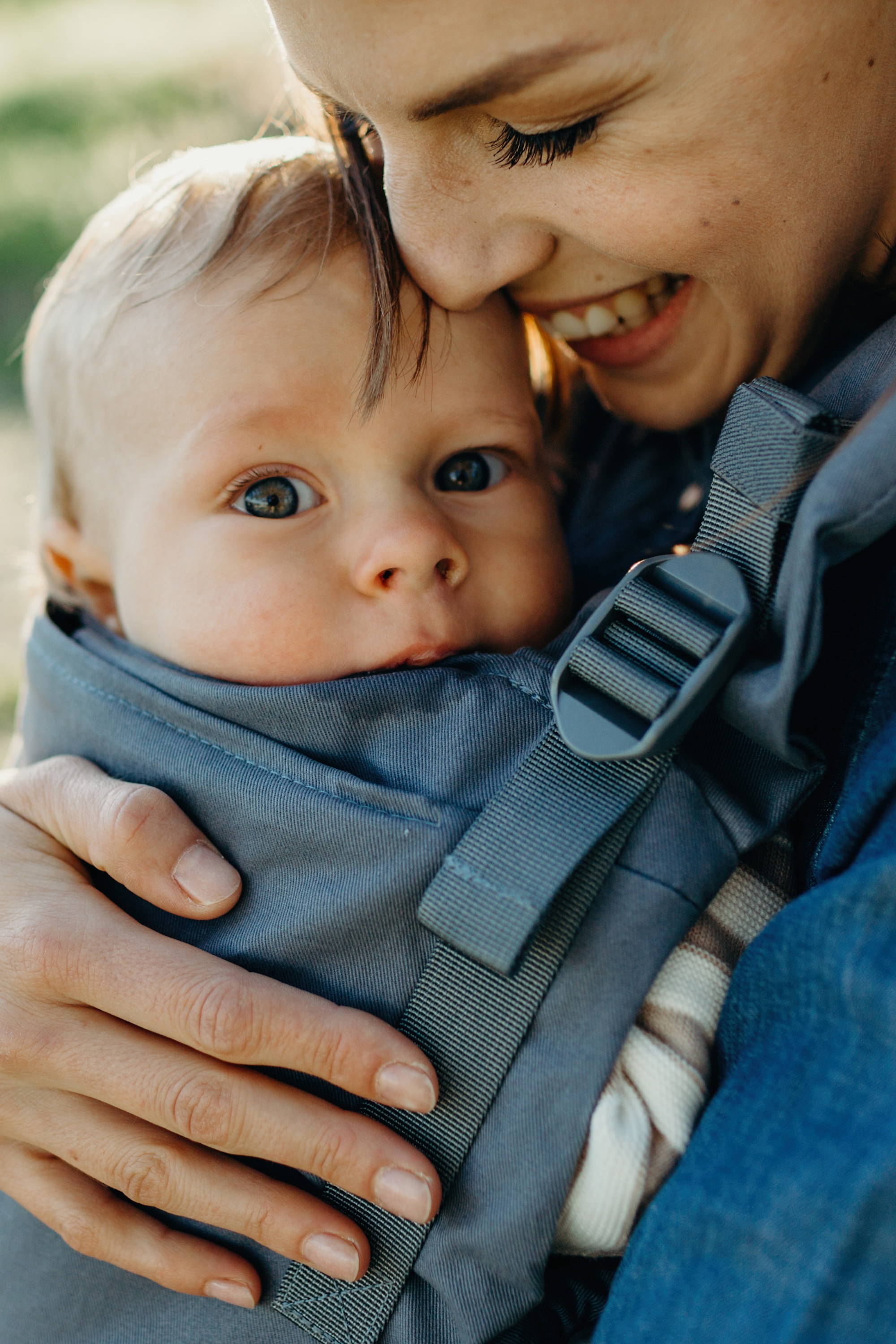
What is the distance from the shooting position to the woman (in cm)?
84

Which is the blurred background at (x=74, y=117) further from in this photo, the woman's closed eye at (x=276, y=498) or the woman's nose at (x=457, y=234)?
the woman's nose at (x=457, y=234)

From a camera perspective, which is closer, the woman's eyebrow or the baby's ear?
the woman's eyebrow

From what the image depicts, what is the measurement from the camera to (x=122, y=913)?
1152mm

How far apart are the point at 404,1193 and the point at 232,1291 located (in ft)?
0.77

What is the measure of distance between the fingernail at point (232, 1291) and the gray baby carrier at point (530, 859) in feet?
0.10

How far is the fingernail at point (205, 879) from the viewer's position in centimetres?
112

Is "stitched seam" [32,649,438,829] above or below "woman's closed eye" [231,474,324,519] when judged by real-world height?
below

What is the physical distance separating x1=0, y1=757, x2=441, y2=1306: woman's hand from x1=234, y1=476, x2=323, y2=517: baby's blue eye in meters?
0.39

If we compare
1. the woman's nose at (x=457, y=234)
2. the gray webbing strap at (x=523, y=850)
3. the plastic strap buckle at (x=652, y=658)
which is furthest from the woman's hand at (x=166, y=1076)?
the woman's nose at (x=457, y=234)

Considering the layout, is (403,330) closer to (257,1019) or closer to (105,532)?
(105,532)

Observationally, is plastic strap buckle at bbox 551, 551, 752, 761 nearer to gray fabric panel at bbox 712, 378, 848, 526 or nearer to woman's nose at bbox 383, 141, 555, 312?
gray fabric panel at bbox 712, 378, 848, 526

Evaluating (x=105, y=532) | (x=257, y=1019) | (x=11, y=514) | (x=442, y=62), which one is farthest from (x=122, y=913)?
(x=11, y=514)

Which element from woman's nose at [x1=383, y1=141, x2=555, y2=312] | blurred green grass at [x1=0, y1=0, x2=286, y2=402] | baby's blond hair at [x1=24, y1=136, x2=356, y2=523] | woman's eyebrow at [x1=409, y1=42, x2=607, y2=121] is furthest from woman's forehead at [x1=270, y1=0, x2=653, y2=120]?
blurred green grass at [x1=0, y1=0, x2=286, y2=402]

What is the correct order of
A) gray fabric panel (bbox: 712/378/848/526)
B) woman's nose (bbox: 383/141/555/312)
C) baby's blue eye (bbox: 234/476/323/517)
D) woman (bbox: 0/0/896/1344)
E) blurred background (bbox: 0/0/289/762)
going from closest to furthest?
1. woman (bbox: 0/0/896/1344)
2. gray fabric panel (bbox: 712/378/848/526)
3. woman's nose (bbox: 383/141/555/312)
4. baby's blue eye (bbox: 234/476/323/517)
5. blurred background (bbox: 0/0/289/762)
